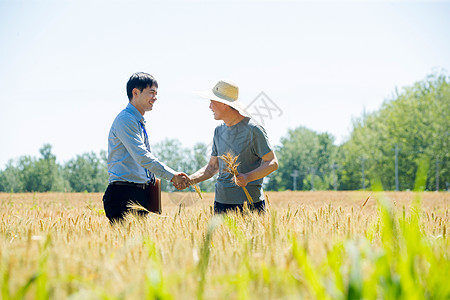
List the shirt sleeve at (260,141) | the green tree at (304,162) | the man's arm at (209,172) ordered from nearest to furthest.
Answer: the shirt sleeve at (260,141) → the man's arm at (209,172) → the green tree at (304,162)

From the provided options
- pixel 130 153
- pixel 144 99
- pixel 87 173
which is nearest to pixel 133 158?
pixel 130 153

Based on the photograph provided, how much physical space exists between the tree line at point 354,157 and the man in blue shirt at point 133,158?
2792cm

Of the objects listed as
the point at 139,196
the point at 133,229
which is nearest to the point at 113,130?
the point at 139,196

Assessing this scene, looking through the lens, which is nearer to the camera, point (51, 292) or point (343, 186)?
point (51, 292)

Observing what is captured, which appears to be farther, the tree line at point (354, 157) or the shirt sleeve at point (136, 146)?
the tree line at point (354, 157)

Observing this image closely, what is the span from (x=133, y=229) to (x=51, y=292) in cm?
165

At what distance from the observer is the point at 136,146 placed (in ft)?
16.2

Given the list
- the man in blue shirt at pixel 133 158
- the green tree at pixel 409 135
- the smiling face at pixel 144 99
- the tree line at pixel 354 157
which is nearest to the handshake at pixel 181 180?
the man in blue shirt at pixel 133 158

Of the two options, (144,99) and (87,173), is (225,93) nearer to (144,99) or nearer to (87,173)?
(144,99)

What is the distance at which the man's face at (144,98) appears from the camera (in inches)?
208

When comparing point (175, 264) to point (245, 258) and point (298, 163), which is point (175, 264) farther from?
point (298, 163)

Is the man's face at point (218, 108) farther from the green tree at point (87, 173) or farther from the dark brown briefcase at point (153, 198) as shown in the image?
the green tree at point (87, 173)

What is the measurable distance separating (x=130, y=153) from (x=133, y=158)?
11 cm

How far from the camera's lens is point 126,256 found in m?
1.64
